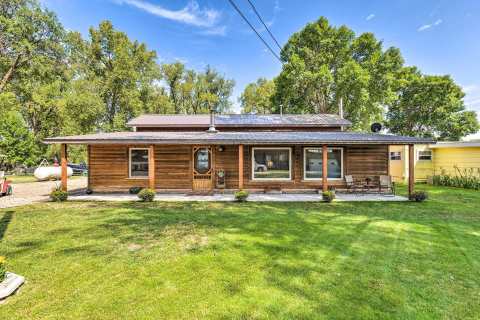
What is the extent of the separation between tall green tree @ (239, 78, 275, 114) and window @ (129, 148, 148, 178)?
27.0 m

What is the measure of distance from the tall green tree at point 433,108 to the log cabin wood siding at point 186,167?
787 inches

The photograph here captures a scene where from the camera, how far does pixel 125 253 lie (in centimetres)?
450

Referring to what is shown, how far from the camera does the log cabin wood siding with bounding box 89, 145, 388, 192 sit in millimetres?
11531

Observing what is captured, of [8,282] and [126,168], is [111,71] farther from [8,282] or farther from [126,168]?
[8,282]

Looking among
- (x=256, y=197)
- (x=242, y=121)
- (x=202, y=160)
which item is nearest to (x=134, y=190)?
(x=202, y=160)

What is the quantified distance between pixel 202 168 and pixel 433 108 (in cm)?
2954

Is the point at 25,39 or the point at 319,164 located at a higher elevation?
the point at 25,39

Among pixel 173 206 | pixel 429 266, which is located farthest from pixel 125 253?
pixel 429 266

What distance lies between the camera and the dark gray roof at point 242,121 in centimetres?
1438

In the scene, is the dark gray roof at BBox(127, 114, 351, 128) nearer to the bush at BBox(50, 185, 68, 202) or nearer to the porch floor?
the porch floor

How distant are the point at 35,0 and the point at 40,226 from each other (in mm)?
26647

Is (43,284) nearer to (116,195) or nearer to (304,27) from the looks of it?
(116,195)

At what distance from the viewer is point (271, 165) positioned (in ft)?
38.1

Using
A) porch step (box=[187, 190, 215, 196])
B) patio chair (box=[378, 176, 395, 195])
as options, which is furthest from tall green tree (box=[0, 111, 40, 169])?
patio chair (box=[378, 176, 395, 195])
